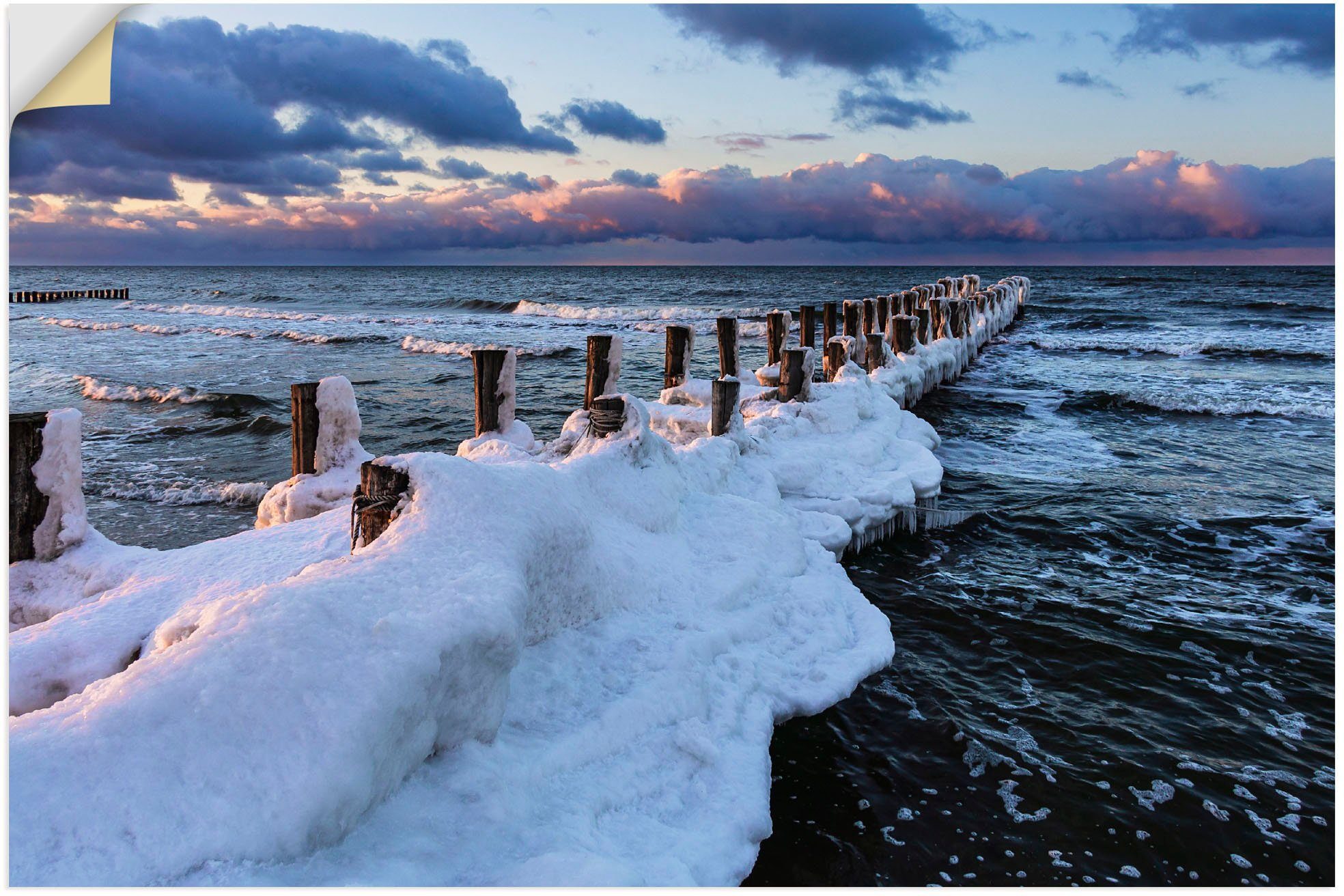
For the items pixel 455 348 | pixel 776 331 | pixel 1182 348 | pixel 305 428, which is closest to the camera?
pixel 305 428

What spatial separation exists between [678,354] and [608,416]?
3.98 metres

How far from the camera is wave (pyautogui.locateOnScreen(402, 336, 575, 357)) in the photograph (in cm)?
2358

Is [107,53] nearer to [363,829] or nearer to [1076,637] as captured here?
[363,829]

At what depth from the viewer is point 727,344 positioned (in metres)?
9.86

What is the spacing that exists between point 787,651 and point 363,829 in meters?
2.64

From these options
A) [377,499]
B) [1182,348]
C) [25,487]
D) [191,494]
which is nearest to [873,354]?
[191,494]

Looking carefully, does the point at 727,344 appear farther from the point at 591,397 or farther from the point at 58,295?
the point at 58,295

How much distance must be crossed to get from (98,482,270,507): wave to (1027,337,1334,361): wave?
21.7m

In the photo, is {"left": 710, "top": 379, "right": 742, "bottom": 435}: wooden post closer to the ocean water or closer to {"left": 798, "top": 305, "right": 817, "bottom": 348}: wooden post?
the ocean water

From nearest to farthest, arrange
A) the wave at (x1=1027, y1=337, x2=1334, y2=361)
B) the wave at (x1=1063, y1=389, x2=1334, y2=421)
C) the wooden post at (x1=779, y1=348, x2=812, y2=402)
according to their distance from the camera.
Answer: the wooden post at (x1=779, y1=348, x2=812, y2=402), the wave at (x1=1063, y1=389, x2=1334, y2=421), the wave at (x1=1027, y1=337, x2=1334, y2=361)

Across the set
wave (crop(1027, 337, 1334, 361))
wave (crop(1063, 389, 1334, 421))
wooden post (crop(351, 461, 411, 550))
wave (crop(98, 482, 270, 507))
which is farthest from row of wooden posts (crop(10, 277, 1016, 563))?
wave (crop(1027, 337, 1334, 361))

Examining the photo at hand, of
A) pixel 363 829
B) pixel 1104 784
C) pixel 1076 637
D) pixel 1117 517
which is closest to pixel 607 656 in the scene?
pixel 363 829

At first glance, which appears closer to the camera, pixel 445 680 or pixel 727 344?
pixel 445 680

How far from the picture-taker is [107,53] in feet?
6.24
